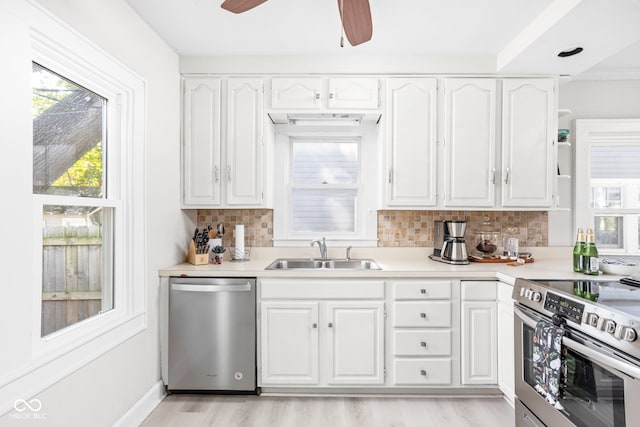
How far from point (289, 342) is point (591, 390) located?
5.35 feet

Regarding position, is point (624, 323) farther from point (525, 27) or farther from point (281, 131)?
point (281, 131)

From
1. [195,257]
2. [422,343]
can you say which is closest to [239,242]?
[195,257]

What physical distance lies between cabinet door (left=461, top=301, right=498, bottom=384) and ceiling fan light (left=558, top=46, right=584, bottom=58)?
1731 millimetres

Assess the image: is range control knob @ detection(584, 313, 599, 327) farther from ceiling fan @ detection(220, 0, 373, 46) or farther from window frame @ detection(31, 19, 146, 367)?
window frame @ detection(31, 19, 146, 367)

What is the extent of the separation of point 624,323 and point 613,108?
8.41 feet

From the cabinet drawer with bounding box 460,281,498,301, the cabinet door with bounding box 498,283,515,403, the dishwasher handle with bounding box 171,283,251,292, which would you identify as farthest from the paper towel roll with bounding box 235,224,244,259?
the cabinet door with bounding box 498,283,515,403

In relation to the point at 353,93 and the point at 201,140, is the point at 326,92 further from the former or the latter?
the point at 201,140

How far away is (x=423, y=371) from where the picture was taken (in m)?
2.40

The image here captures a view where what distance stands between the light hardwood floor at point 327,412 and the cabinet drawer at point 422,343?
327mm

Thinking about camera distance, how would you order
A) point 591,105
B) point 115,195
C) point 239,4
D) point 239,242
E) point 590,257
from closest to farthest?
point 239,4
point 115,195
point 590,257
point 239,242
point 591,105

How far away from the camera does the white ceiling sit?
203 cm

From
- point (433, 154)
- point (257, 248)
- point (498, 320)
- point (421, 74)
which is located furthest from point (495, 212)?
point (257, 248)

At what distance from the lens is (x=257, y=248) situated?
306 cm

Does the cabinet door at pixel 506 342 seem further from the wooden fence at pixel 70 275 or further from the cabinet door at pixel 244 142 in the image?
the wooden fence at pixel 70 275
